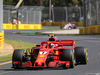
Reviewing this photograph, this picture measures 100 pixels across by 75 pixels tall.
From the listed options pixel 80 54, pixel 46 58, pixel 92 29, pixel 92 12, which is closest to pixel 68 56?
pixel 46 58

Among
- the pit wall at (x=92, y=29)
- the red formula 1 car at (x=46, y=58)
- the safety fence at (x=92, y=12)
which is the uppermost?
the safety fence at (x=92, y=12)

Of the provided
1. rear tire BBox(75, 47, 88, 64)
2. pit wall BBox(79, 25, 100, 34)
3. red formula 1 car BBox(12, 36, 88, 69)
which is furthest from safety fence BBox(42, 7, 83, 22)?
red formula 1 car BBox(12, 36, 88, 69)

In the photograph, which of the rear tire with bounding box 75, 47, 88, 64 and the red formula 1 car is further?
the rear tire with bounding box 75, 47, 88, 64

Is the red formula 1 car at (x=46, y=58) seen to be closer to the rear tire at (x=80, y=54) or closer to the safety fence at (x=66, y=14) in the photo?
the rear tire at (x=80, y=54)

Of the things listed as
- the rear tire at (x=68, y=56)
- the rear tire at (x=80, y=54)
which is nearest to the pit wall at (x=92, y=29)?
the rear tire at (x=80, y=54)

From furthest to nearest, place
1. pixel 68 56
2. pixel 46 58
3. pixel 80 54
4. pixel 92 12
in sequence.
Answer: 1. pixel 92 12
2. pixel 80 54
3. pixel 68 56
4. pixel 46 58

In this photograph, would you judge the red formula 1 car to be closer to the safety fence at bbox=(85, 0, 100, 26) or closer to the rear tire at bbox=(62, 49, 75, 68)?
the rear tire at bbox=(62, 49, 75, 68)

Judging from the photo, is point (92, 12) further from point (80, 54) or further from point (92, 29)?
point (80, 54)

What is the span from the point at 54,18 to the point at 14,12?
16.5 m

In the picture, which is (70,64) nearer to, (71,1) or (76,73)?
(76,73)

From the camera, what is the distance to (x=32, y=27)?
69250mm

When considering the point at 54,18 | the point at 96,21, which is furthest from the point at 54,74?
the point at 54,18

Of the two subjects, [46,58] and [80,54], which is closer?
[46,58]

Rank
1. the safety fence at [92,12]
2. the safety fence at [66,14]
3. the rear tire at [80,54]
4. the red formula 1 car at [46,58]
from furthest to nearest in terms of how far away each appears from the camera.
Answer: the safety fence at [66,14], the safety fence at [92,12], the rear tire at [80,54], the red formula 1 car at [46,58]
